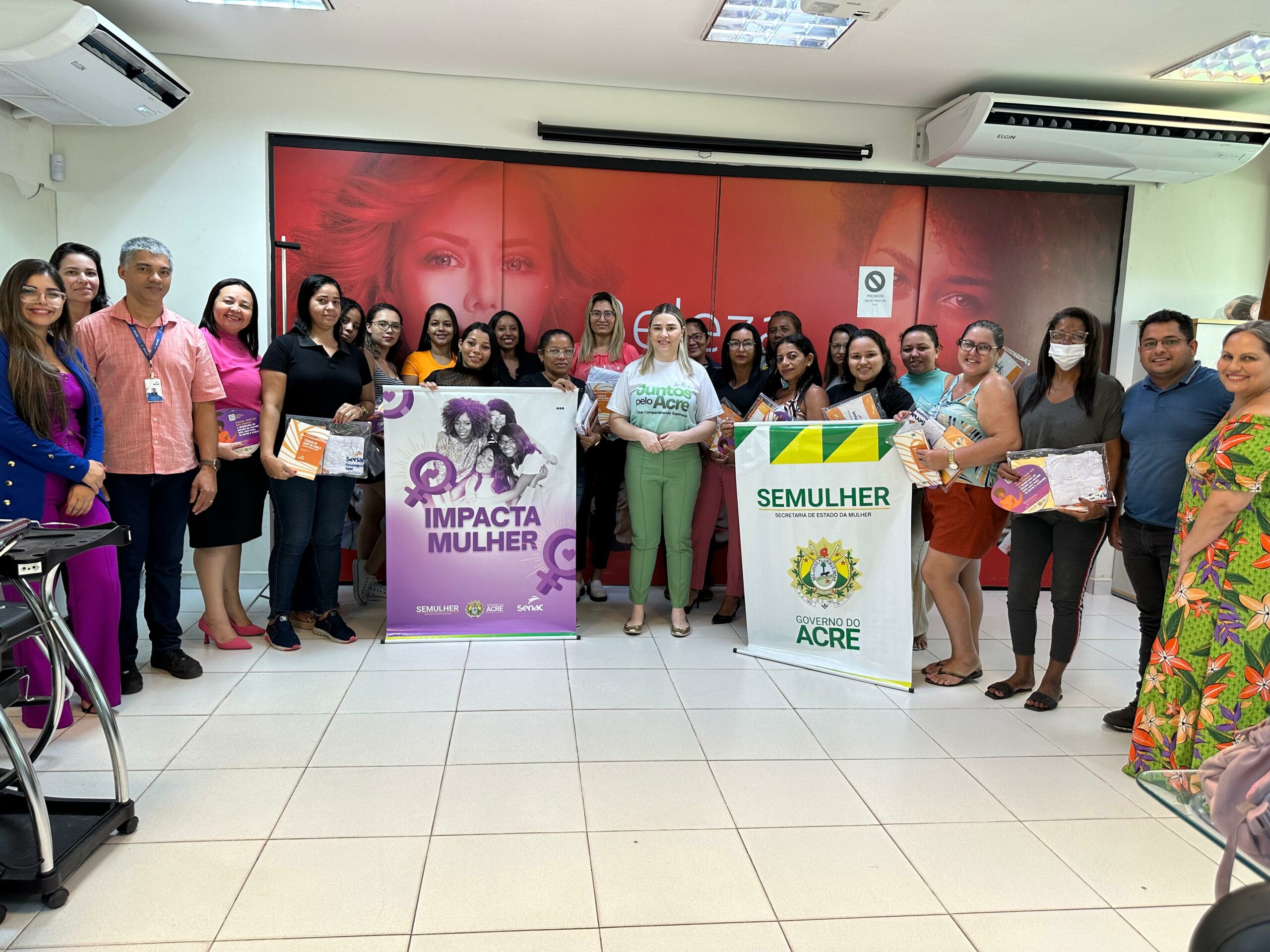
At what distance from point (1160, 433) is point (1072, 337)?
475 mm

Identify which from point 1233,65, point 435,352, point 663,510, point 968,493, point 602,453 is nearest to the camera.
Answer: point 968,493

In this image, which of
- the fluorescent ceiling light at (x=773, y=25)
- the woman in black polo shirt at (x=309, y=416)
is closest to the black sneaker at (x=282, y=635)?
the woman in black polo shirt at (x=309, y=416)

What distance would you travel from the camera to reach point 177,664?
338 centimetres

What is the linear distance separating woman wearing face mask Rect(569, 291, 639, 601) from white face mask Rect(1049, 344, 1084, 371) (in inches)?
83.4

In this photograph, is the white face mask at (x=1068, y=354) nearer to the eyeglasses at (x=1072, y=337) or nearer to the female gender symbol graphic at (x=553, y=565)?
the eyeglasses at (x=1072, y=337)

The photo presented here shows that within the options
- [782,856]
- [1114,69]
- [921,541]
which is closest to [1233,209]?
[1114,69]

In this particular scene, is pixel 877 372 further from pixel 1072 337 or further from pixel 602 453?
pixel 602 453

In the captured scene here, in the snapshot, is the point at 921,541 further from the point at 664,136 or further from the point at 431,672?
the point at 664,136

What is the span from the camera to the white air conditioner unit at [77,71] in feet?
11.3

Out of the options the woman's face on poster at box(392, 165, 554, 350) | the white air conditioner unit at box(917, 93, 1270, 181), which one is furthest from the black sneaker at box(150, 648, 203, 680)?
the white air conditioner unit at box(917, 93, 1270, 181)

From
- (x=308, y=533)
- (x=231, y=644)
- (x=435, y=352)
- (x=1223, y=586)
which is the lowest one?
(x=231, y=644)

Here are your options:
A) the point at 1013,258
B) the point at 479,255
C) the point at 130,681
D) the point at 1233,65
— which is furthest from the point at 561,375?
the point at 1233,65

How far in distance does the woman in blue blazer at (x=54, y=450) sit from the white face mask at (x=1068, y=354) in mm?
3574

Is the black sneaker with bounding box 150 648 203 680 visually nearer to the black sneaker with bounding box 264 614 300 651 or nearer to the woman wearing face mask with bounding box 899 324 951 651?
the black sneaker with bounding box 264 614 300 651
